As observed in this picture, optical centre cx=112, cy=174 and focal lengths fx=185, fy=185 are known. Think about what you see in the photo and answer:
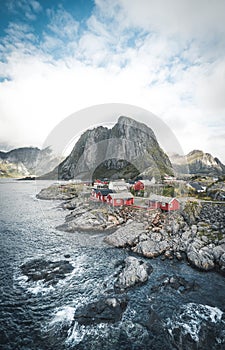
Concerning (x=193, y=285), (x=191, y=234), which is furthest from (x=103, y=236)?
(x=193, y=285)

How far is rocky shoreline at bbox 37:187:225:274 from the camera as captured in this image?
86.9 feet

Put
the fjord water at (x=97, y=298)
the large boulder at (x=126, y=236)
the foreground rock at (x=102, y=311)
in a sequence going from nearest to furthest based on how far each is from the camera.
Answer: the fjord water at (x=97, y=298) → the foreground rock at (x=102, y=311) → the large boulder at (x=126, y=236)

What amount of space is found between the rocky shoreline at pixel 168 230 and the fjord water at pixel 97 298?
7.88ft

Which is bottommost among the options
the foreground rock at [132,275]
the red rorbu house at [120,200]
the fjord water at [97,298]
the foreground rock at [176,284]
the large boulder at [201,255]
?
the fjord water at [97,298]

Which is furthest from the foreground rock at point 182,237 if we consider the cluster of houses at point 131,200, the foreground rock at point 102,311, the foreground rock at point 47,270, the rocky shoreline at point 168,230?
the foreground rock at point 102,311

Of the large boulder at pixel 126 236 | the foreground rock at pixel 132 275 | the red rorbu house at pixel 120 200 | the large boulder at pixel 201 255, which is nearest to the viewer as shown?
the foreground rock at pixel 132 275

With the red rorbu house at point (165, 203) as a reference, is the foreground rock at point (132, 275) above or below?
below

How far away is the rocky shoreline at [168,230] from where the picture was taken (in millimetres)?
26487

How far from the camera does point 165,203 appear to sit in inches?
1735

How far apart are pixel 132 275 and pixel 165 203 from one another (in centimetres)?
2515

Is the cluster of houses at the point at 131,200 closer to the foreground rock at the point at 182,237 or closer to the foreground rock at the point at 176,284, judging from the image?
the foreground rock at the point at 182,237

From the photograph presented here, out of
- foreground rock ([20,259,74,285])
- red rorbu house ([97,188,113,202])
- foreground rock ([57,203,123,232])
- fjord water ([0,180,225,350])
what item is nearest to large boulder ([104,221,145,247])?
fjord water ([0,180,225,350])

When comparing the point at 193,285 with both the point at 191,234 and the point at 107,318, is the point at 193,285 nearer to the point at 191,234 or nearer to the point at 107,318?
the point at 107,318

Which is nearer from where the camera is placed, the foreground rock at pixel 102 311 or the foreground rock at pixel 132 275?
the foreground rock at pixel 102 311
